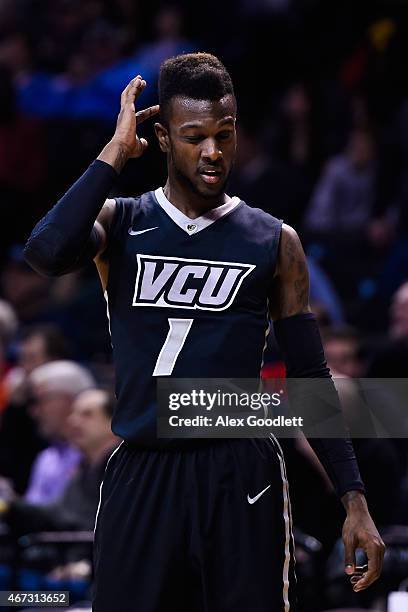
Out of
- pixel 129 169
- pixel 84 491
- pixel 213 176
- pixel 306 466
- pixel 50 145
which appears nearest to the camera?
pixel 213 176

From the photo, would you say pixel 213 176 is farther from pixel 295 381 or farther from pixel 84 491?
pixel 84 491

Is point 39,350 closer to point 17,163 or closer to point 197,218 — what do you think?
point 17,163

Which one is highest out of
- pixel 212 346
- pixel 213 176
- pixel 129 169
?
pixel 129 169

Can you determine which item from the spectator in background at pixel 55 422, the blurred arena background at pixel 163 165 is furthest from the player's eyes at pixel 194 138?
the spectator in background at pixel 55 422

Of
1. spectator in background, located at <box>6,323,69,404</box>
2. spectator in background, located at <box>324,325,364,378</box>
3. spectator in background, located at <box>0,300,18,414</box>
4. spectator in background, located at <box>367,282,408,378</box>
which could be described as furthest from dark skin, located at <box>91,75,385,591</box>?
spectator in background, located at <box>0,300,18,414</box>

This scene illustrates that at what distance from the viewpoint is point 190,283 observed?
3434 mm

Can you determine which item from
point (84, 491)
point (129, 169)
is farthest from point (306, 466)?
point (129, 169)

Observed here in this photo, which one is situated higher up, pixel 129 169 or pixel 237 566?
pixel 129 169

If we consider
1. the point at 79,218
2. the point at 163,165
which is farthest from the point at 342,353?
the point at 79,218

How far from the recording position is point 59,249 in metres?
3.31

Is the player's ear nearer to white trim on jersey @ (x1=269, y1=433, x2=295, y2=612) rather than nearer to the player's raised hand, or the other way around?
the player's raised hand

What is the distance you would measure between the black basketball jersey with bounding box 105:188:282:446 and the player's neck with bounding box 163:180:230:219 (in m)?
0.02

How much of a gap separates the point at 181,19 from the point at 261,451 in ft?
22.0

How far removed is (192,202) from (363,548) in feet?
3.27
